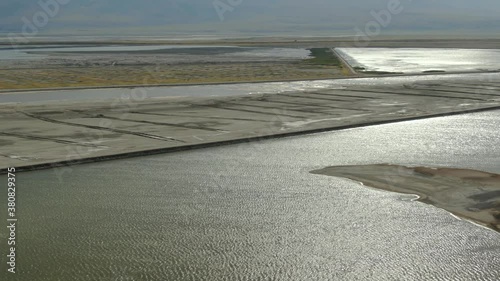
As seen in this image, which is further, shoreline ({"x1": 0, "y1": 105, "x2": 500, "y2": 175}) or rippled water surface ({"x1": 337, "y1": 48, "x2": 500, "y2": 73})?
rippled water surface ({"x1": 337, "y1": 48, "x2": 500, "y2": 73})

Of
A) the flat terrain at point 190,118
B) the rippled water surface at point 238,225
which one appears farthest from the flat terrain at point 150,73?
the rippled water surface at point 238,225

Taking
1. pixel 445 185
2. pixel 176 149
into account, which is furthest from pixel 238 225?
pixel 176 149

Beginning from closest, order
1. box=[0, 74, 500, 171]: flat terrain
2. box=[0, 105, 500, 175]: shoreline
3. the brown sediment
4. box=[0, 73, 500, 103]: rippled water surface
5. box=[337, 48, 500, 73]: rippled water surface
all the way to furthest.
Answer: the brown sediment, box=[0, 105, 500, 175]: shoreline, box=[0, 74, 500, 171]: flat terrain, box=[0, 73, 500, 103]: rippled water surface, box=[337, 48, 500, 73]: rippled water surface

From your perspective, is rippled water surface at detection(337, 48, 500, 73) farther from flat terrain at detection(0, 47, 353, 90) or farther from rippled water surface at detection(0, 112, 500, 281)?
rippled water surface at detection(0, 112, 500, 281)

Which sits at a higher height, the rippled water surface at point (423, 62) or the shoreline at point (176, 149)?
the rippled water surface at point (423, 62)

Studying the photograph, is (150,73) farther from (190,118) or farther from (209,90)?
(190,118)

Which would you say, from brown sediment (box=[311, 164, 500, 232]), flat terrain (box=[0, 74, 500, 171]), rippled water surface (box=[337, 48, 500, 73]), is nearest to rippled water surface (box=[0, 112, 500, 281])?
brown sediment (box=[311, 164, 500, 232])

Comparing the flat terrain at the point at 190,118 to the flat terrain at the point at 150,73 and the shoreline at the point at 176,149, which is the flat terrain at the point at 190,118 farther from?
the flat terrain at the point at 150,73
